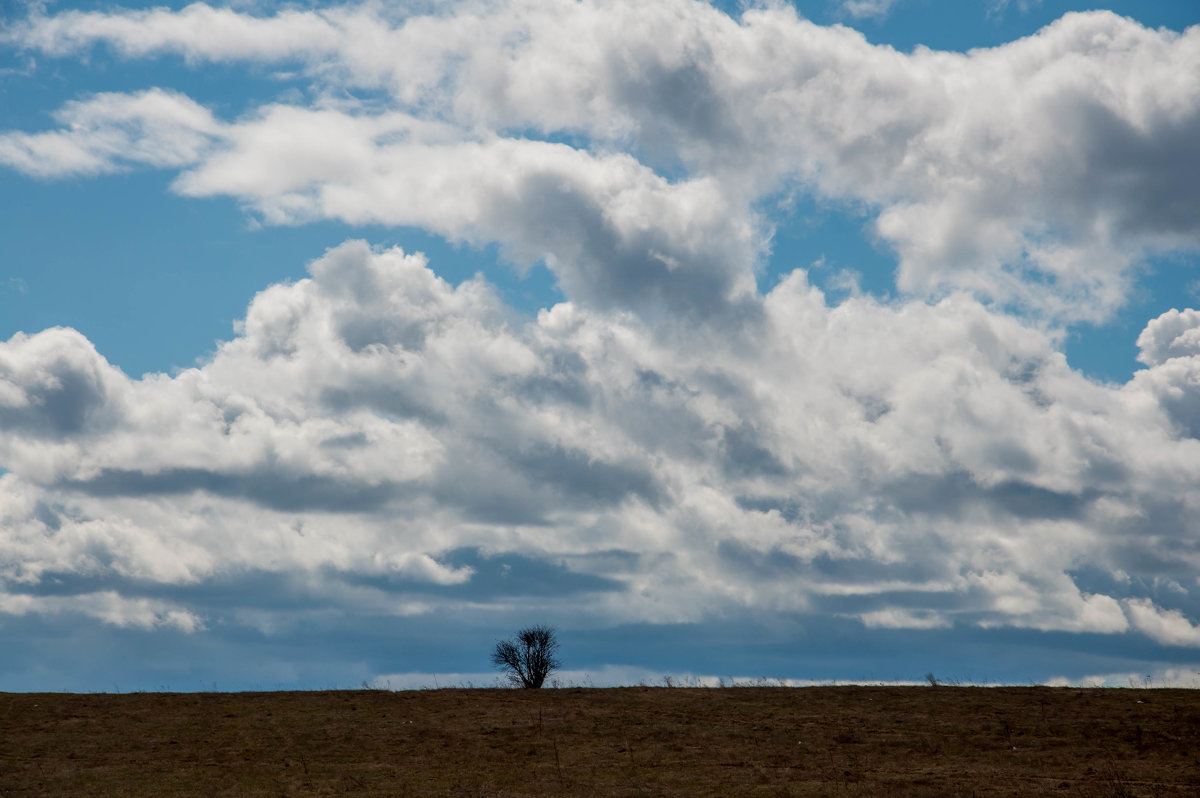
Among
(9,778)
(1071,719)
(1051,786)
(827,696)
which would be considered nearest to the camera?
(1051,786)

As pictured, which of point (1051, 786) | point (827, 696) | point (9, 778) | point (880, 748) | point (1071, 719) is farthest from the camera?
point (827, 696)

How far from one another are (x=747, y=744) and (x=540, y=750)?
7.58 metres

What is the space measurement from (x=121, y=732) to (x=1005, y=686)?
37.1 meters

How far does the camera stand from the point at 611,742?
39.1 metres

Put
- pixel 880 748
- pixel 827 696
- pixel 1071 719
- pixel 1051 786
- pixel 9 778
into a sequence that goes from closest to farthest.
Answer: pixel 1051 786, pixel 9 778, pixel 880 748, pixel 1071 719, pixel 827 696

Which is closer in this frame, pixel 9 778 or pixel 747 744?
pixel 9 778

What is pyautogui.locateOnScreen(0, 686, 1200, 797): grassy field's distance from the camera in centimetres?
3353

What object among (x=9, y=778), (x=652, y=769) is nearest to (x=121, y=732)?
(x=9, y=778)

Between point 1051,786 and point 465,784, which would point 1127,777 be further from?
point 465,784

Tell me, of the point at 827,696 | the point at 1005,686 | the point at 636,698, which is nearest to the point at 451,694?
the point at 636,698

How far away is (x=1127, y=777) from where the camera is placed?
33.0m

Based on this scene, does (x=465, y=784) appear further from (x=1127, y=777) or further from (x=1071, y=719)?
(x=1071, y=719)

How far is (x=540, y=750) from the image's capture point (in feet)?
125

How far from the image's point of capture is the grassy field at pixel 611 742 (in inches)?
1320
